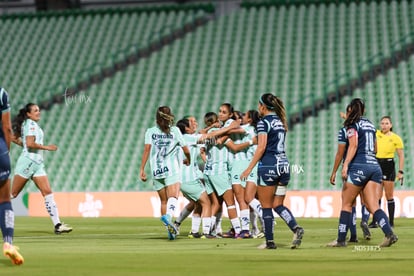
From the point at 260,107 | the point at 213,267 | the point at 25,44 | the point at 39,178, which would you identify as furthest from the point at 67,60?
the point at 213,267

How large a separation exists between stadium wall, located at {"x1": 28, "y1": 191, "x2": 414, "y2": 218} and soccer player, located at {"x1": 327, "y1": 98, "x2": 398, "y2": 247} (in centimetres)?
1367

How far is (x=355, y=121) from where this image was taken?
15.7 m

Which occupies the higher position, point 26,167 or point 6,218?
point 26,167

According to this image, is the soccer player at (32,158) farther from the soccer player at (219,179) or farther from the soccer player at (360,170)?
the soccer player at (360,170)

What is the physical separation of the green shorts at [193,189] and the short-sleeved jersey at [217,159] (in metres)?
0.29

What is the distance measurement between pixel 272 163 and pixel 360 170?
1489mm

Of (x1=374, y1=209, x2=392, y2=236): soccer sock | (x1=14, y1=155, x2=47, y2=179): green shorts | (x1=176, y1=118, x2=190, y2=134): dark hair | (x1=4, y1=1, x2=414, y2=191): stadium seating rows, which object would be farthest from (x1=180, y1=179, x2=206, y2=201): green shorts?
(x1=4, y1=1, x2=414, y2=191): stadium seating rows

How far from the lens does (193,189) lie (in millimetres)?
19234

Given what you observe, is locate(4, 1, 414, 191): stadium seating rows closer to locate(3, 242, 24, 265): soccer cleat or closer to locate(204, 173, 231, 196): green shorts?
locate(204, 173, 231, 196): green shorts

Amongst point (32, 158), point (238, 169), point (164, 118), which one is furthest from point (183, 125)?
point (32, 158)

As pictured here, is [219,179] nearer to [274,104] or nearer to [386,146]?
[274,104]

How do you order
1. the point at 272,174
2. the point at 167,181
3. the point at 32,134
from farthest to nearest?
the point at 32,134, the point at 167,181, the point at 272,174

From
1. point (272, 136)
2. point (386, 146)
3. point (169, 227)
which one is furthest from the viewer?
point (386, 146)

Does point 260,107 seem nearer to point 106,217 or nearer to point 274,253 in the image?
point 274,253
